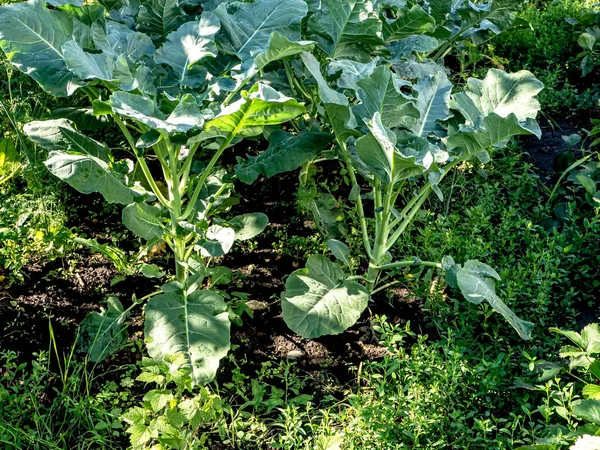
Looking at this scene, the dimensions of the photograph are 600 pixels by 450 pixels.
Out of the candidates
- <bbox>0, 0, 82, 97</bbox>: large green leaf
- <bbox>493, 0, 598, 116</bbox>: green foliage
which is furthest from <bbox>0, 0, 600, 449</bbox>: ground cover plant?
<bbox>493, 0, 598, 116</bbox>: green foliage

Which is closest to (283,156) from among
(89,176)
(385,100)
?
(385,100)

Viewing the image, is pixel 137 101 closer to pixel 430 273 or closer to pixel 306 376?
pixel 306 376

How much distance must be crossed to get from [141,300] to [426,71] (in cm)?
169

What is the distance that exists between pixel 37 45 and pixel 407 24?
1.54 metres

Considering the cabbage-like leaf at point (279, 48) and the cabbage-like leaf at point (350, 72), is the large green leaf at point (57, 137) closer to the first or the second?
the cabbage-like leaf at point (279, 48)

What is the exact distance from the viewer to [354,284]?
8.79ft

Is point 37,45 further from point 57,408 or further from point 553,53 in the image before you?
point 553,53

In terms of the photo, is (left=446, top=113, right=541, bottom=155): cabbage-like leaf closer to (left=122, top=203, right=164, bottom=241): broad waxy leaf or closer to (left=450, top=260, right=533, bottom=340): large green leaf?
(left=450, top=260, right=533, bottom=340): large green leaf

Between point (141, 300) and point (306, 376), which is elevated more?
point (141, 300)

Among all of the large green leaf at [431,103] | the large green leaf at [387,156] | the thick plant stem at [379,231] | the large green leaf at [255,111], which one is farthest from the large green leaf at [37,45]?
Answer: the large green leaf at [431,103]

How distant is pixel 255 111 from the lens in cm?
223

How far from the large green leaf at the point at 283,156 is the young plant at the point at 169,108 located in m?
0.13

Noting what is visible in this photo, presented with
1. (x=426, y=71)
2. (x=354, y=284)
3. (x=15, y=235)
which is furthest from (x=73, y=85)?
(x=426, y=71)

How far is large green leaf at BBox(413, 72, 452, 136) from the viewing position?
2.65 meters
